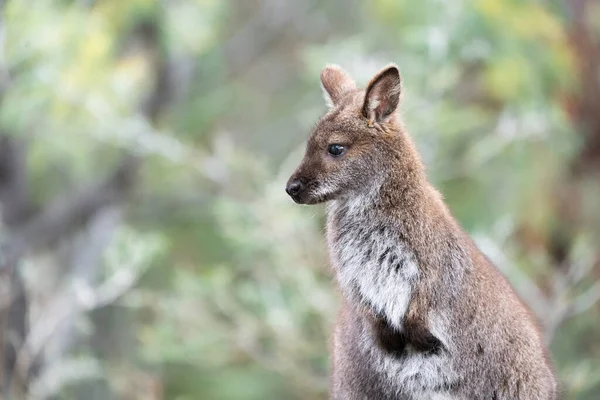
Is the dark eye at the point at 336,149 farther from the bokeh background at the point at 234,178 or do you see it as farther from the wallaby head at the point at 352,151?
the bokeh background at the point at 234,178

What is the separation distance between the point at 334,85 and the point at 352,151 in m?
A: 0.36

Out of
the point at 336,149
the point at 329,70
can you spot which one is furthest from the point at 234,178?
the point at 336,149

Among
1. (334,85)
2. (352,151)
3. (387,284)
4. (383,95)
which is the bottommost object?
(387,284)

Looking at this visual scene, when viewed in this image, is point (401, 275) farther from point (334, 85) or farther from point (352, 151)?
point (334, 85)

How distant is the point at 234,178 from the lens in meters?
9.27

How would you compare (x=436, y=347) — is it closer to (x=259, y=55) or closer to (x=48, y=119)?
(x=48, y=119)

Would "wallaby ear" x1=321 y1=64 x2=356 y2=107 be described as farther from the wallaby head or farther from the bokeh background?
the bokeh background

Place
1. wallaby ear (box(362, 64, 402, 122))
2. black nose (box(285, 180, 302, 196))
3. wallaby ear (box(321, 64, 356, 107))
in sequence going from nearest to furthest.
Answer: wallaby ear (box(362, 64, 402, 122)) < black nose (box(285, 180, 302, 196)) < wallaby ear (box(321, 64, 356, 107))

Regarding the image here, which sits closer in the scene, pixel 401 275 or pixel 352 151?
pixel 401 275

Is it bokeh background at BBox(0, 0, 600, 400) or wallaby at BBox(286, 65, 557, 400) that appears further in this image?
bokeh background at BBox(0, 0, 600, 400)

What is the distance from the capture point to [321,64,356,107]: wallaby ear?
4219 millimetres

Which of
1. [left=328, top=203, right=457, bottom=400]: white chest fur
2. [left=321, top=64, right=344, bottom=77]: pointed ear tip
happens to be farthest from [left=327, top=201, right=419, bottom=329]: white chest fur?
[left=321, top=64, right=344, bottom=77]: pointed ear tip

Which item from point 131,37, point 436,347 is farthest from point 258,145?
point 436,347

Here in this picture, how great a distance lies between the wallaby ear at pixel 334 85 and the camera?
13.8 ft
